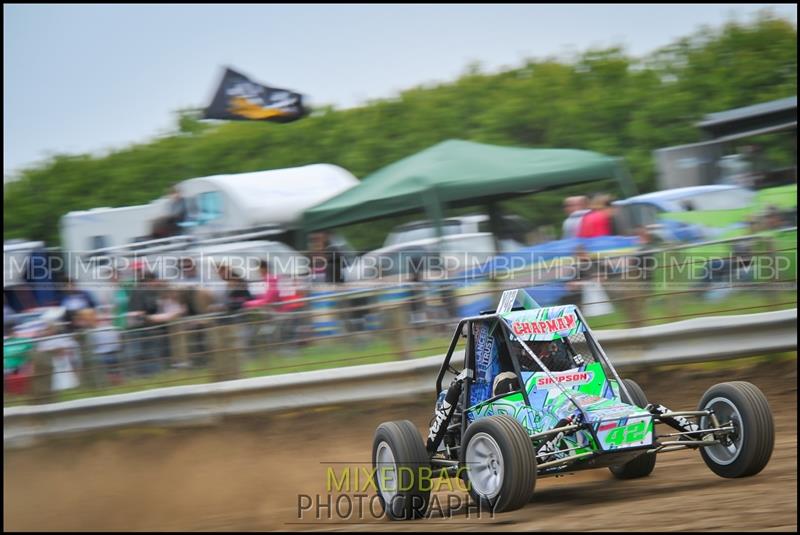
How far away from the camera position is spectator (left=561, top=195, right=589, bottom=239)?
10.7m

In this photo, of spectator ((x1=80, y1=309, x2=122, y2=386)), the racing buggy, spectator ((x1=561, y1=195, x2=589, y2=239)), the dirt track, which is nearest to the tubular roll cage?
the racing buggy

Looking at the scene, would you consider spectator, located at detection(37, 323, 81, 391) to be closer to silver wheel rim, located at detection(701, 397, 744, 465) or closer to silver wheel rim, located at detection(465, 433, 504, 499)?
silver wheel rim, located at detection(465, 433, 504, 499)

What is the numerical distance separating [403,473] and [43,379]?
5.60 m

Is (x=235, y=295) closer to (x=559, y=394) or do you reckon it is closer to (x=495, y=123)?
(x=559, y=394)

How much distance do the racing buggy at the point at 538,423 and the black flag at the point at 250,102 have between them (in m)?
9.61

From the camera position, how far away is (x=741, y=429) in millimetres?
5973

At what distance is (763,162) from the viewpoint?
41.0ft

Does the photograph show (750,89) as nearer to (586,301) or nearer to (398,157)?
(398,157)

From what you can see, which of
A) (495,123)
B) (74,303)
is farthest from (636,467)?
(495,123)

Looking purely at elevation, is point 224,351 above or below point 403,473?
above

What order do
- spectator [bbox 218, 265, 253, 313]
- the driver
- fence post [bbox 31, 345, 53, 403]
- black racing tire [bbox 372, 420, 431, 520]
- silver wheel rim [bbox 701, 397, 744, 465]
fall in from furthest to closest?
spectator [bbox 218, 265, 253, 313], fence post [bbox 31, 345, 53, 403], the driver, black racing tire [bbox 372, 420, 431, 520], silver wheel rim [bbox 701, 397, 744, 465]

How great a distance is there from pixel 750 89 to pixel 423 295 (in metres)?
13.4

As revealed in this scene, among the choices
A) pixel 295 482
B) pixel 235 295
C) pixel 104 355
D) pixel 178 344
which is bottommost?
pixel 295 482

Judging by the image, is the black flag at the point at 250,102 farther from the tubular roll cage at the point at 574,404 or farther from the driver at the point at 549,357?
the driver at the point at 549,357
